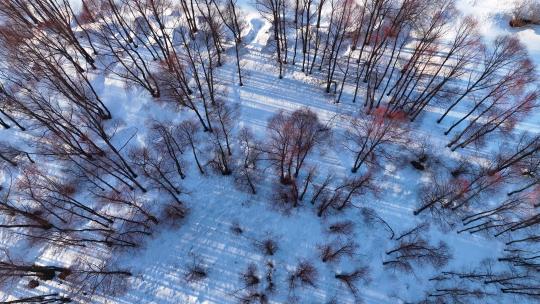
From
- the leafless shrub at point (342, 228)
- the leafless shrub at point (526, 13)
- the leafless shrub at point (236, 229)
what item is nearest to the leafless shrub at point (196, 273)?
the leafless shrub at point (236, 229)

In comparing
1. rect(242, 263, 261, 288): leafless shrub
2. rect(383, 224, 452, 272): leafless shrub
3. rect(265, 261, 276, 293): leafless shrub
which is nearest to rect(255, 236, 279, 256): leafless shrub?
rect(265, 261, 276, 293): leafless shrub

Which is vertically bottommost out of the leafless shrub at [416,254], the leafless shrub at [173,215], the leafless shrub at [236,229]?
the leafless shrub at [416,254]

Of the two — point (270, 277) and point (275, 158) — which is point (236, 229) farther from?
point (275, 158)

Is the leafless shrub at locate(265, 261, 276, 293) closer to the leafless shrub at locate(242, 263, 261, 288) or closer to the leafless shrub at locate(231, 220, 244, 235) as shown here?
the leafless shrub at locate(242, 263, 261, 288)

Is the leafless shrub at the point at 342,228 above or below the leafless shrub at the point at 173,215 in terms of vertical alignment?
below

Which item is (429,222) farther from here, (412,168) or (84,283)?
(84,283)

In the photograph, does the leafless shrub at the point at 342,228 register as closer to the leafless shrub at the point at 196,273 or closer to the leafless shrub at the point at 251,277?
the leafless shrub at the point at 251,277

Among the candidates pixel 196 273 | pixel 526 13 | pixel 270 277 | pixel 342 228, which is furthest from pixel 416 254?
pixel 526 13

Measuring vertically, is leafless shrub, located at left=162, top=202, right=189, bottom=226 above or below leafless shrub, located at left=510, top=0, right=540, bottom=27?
below
